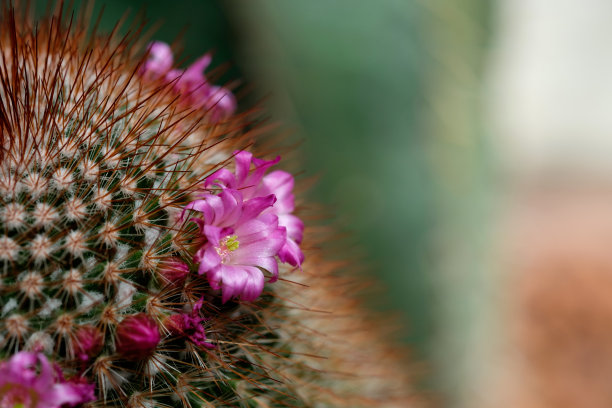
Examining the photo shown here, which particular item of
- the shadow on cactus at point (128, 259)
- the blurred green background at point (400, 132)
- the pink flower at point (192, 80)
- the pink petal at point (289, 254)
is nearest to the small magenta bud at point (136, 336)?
the shadow on cactus at point (128, 259)

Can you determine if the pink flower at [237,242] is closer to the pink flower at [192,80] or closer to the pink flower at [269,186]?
the pink flower at [269,186]

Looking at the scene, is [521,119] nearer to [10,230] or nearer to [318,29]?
[318,29]

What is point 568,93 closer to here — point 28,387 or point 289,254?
point 289,254

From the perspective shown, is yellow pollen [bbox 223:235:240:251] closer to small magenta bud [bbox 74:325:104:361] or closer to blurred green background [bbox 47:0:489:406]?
small magenta bud [bbox 74:325:104:361]

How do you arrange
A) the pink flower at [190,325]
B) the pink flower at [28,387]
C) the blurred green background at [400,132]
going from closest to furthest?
the pink flower at [28,387], the pink flower at [190,325], the blurred green background at [400,132]

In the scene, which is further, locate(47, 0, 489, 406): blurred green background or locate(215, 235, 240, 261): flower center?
locate(47, 0, 489, 406): blurred green background

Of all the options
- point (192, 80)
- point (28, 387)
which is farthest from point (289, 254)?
point (192, 80)

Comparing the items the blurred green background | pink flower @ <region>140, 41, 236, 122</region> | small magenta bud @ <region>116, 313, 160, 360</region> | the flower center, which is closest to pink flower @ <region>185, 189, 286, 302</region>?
the flower center
